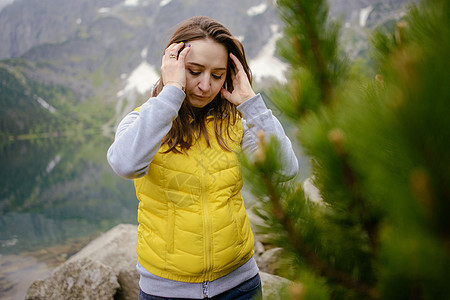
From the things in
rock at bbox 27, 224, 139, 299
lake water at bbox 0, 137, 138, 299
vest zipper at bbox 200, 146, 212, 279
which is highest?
vest zipper at bbox 200, 146, 212, 279

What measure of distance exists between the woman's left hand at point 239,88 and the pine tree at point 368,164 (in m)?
0.57

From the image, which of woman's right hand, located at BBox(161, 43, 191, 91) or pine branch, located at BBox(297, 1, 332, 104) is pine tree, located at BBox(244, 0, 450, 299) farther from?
woman's right hand, located at BBox(161, 43, 191, 91)

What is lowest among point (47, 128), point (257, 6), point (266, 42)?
point (47, 128)

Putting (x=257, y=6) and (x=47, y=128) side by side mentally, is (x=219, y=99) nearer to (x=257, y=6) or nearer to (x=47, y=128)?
(x=47, y=128)

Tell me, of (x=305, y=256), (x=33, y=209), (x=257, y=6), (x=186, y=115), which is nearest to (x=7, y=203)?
(x=33, y=209)

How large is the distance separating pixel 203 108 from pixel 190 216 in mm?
793

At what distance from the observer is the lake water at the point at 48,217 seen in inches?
397

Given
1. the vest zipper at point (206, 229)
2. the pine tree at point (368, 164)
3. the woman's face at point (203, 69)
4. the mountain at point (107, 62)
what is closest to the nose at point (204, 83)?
the woman's face at point (203, 69)

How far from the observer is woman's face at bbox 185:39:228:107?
188 centimetres

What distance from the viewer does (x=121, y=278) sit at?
15.6 ft

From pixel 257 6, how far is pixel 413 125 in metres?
198

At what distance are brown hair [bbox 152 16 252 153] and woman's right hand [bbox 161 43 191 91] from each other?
7.4 inches

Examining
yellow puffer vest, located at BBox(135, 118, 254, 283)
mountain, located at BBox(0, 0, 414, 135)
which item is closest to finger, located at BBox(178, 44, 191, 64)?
yellow puffer vest, located at BBox(135, 118, 254, 283)

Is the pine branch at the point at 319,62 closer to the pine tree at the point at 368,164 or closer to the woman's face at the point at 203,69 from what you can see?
the pine tree at the point at 368,164
